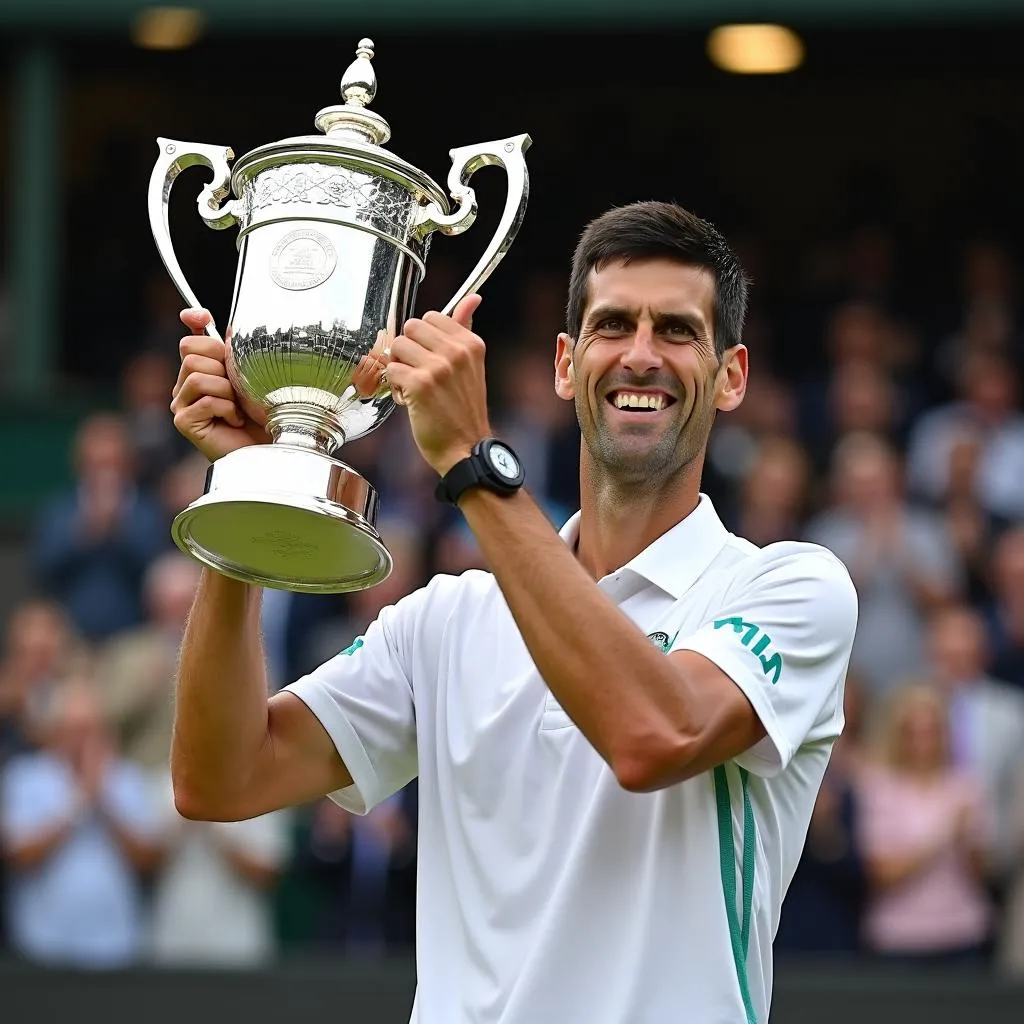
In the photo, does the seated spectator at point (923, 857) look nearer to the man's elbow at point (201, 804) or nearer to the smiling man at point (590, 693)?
the smiling man at point (590, 693)

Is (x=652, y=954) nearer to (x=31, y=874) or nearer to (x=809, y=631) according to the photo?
(x=809, y=631)

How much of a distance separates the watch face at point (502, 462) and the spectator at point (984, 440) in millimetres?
4986

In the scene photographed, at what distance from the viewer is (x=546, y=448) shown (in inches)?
318

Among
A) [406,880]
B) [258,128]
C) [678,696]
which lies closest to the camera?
[678,696]

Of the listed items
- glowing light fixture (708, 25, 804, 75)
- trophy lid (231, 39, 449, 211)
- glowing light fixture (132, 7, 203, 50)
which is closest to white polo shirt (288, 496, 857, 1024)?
trophy lid (231, 39, 449, 211)

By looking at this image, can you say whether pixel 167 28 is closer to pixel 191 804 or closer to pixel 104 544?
pixel 104 544

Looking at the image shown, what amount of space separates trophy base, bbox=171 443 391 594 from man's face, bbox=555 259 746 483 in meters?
0.37

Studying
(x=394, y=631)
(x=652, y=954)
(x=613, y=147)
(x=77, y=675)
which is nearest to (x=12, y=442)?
(x=77, y=675)

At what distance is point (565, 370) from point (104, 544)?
471 cm

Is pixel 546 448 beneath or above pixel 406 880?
above

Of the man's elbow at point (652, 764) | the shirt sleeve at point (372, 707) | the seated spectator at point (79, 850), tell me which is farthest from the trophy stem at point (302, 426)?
the seated spectator at point (79, 850)

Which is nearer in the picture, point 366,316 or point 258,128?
point 366,316

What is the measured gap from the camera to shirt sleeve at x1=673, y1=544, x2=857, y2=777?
3029 mm

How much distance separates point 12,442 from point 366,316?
6.47 metres
